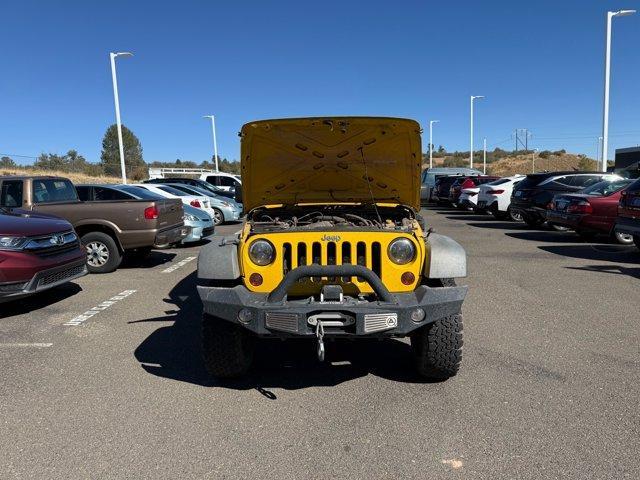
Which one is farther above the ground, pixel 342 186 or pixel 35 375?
pixel 342 186

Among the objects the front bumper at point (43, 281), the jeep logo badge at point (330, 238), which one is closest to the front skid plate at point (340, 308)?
the jeep logo badge at point (330, 238)

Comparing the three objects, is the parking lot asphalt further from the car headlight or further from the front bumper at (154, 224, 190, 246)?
the front bumper at (154, 224, 190, 246)

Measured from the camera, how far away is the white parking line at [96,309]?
582 centimetres

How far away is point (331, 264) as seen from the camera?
379 cm

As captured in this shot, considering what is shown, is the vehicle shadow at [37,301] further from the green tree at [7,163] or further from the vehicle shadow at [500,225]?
the green tree at [7,163]

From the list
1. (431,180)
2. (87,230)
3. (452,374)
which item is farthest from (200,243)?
(431,180)

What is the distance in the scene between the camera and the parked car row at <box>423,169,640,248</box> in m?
9.20

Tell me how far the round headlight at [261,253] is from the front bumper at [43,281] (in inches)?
138

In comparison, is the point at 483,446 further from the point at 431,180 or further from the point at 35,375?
the point at 431,180

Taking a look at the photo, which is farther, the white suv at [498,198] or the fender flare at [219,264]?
the white suv at [498,198]

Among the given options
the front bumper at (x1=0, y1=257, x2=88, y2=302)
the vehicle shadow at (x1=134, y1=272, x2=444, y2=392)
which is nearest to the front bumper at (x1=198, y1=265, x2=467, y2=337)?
the vehicle shadow at (x1=134, y1=272, x2=444, y2=392)

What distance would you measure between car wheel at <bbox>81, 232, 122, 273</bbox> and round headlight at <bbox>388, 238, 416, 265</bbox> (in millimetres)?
6356

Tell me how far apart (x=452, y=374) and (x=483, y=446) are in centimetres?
87

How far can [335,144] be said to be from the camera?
4.75 metres
